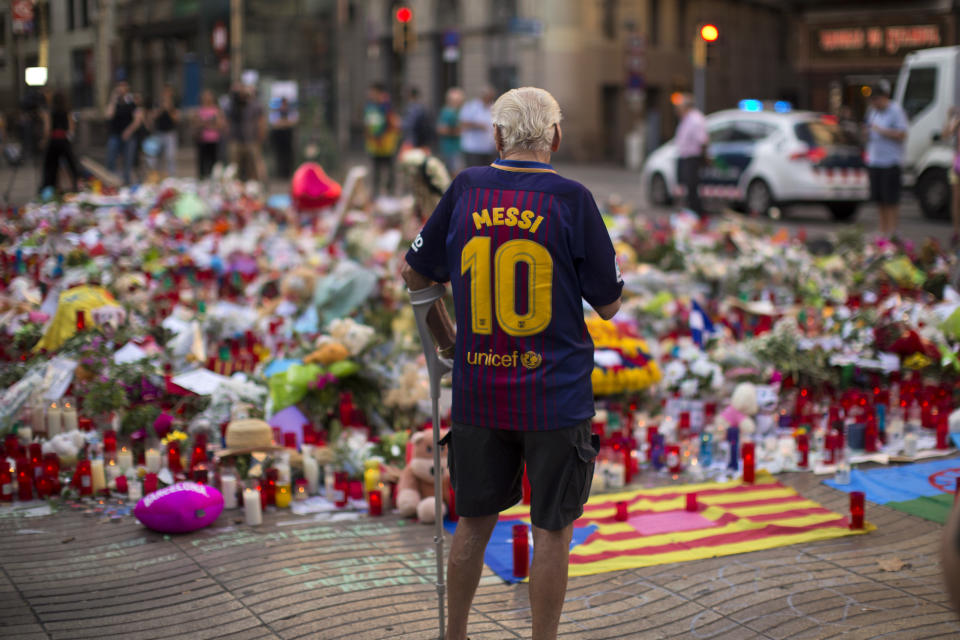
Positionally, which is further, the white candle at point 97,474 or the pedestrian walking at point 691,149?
the pedestrian walking at point 691,149

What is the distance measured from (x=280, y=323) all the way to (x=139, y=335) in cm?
132

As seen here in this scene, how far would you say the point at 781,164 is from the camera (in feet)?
54.0

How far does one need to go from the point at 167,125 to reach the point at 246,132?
149cm

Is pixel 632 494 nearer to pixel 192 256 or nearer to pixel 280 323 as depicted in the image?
pixel 280 323

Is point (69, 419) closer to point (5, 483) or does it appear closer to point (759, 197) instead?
point (5, 483)

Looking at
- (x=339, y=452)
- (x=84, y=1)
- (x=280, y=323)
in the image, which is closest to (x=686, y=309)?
(x=280, y=323)

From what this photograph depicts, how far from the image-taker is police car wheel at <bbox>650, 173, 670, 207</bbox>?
61.1 ft

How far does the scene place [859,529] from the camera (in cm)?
482

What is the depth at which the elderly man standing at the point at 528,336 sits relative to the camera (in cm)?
323

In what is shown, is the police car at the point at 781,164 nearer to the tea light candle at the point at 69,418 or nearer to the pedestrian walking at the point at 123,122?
the pedestrian walking at the point at 123,122

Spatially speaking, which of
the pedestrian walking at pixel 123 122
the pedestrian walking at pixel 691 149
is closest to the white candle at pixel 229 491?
the pedestrian walking at pixel 691 149

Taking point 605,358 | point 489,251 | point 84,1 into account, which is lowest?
point 605,358

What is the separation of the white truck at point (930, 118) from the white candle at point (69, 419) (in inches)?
535

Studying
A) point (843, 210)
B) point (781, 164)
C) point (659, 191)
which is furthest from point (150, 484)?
point (659, 191)
